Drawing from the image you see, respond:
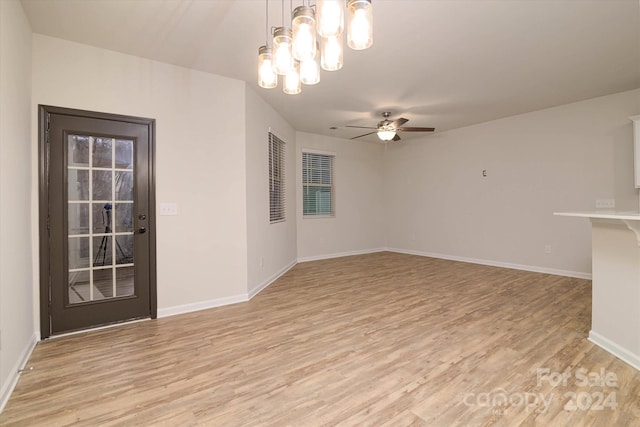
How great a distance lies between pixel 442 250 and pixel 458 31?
15.6 feet

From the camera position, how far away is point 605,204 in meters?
4.31

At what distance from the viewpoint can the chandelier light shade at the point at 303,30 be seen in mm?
1432

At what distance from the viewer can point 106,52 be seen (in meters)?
2.92

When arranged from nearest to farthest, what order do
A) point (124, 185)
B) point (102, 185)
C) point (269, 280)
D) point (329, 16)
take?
point (329, 16), point (102, 185), point (124, 185), point (269, 280)

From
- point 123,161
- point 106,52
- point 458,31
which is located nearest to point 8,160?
point 123,161

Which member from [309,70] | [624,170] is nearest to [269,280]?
[309,70]

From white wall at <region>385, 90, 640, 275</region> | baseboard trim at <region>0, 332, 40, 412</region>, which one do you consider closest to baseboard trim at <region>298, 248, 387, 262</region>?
white wall at <region>385, 90, 640, 275</region>

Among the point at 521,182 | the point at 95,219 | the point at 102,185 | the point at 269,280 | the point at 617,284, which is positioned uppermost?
the point at 521,182

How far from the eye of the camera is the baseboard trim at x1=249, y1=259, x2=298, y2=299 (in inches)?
154

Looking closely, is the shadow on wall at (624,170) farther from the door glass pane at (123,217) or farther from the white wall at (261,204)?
the door glass pane at (123,217)

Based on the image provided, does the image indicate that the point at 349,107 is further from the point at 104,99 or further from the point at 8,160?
the point at 8,160

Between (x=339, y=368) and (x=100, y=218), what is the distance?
8.84 feet

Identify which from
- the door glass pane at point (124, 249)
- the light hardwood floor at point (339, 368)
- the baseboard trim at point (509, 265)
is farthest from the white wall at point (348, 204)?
the door glass pane at point (124, 249)

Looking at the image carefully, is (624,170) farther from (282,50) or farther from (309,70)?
(282,50)
